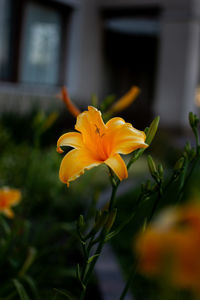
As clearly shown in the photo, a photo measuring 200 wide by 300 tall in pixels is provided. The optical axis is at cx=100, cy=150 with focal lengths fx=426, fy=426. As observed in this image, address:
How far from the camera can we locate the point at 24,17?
25.2 feet

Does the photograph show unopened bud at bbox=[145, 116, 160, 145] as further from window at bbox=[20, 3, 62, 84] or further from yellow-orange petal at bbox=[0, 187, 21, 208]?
window at bbox=[20, 3, 62, 84]

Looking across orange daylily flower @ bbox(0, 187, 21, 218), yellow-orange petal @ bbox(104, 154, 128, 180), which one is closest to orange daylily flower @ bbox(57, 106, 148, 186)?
yellow-orange petal @ bbox(104, 154, 128, 180)

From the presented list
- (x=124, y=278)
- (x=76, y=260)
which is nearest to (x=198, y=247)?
(x=124, y=278)

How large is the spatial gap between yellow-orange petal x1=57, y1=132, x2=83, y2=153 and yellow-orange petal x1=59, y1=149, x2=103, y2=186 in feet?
0.07

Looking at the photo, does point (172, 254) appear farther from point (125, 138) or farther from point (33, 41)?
point (33, 41)

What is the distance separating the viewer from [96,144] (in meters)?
0.71

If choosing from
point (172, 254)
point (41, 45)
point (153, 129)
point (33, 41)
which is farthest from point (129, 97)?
point (41, 45)

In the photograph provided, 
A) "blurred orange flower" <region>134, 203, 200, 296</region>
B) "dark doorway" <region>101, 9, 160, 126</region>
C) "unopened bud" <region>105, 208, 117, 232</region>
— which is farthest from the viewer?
"dark doorway" <region>101, 9, 160, 126</region>

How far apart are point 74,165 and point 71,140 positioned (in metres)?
0.07

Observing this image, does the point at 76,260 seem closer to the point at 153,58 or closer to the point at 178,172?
the point at 178,172

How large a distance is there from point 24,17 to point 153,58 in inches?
244

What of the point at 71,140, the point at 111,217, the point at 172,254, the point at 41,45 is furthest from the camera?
the point at 41,45

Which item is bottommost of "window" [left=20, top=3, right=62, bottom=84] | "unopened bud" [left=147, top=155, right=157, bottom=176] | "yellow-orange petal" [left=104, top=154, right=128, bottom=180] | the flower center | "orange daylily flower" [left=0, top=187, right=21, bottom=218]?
"orange daylily flower" [left=0, top=187, right=21, bottom=218]

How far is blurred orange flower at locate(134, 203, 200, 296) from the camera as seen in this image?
0.23 m
